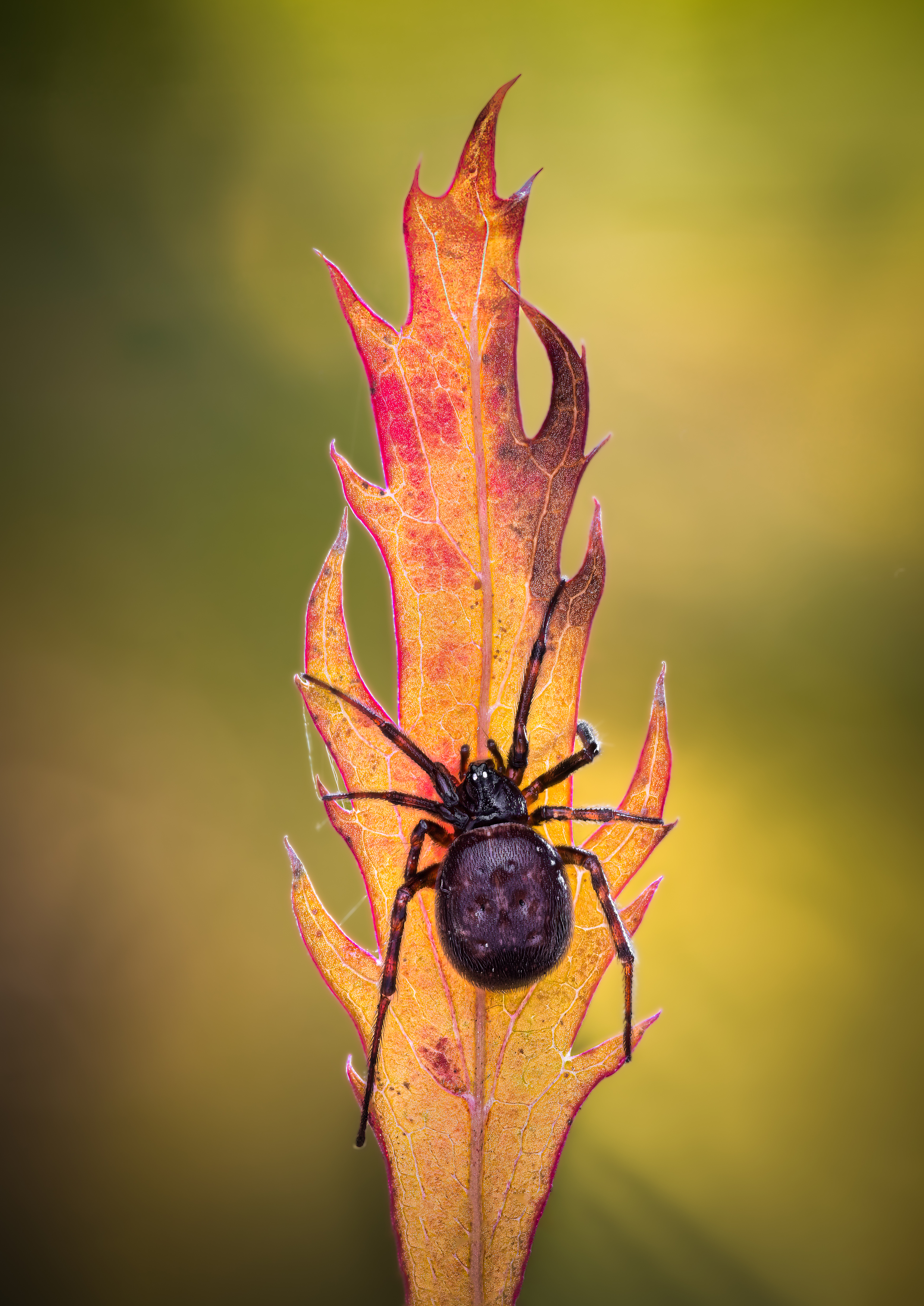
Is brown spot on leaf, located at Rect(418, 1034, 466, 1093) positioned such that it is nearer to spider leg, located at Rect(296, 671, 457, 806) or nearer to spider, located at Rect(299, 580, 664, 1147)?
spider, located at Rect(299, 580, 664, 1147)

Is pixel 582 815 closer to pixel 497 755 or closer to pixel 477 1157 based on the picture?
pixel 497 755

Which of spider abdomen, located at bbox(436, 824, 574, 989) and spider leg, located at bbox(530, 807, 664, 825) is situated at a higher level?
spider leg, located at bbox(530, 807, 664, 825)

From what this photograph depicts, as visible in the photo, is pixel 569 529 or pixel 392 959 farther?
pixel 569 529

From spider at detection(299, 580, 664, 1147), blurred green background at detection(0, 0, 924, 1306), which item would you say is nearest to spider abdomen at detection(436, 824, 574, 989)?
spider at detection(299, 580, 664, 1147)

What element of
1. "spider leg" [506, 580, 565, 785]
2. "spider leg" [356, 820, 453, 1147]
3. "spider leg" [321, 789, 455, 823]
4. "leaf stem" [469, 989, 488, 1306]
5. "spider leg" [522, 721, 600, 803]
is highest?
"spider leg" [506, 580, 565, 785]

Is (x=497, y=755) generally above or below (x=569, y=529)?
below

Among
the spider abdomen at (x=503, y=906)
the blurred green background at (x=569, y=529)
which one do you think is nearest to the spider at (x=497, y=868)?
the spider abdomen at (x=503, y=906)

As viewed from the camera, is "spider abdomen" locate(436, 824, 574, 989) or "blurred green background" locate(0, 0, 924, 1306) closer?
"spider abdomen" locate(436, 824, 574, 989)

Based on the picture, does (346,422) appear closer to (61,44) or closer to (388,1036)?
(61,44)

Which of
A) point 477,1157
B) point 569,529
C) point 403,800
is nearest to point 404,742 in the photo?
point 403,800
